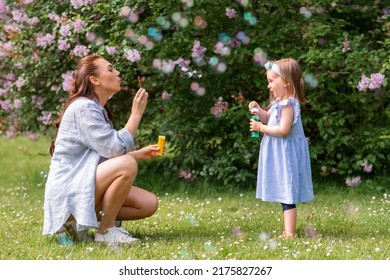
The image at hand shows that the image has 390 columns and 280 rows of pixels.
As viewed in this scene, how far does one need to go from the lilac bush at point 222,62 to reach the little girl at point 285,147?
5.51 ft

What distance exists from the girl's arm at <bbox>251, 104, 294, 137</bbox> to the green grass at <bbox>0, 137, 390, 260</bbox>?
0.61m

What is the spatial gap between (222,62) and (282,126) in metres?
2.33

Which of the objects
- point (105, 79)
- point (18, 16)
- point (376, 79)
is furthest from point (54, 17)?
point (376, 79)

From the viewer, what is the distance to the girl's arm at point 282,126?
423 centimetres

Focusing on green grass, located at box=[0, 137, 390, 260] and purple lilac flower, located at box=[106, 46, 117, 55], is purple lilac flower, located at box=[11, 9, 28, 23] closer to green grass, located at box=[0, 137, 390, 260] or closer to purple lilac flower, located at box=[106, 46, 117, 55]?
purple lilac flower, located at box=[106, 46, 117, 55]

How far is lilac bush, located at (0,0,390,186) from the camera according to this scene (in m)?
6.07

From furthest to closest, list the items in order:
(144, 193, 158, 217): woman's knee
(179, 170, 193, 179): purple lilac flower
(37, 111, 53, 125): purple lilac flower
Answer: (37, 111, 53, 125): purple lilac flower
(179, 170, 193, 179): purple lilac flower
(144, 193, 158, 217): woman's knee

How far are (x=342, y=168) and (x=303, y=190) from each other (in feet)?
7.60

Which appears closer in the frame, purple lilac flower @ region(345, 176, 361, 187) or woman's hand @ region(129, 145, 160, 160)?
woman's hand @ region(129, 145, 160, 160)

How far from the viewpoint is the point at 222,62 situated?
6480 millimetres

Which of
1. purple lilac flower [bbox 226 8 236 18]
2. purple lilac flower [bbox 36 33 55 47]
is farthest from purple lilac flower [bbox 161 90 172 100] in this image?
purple lilac flower [bbox 36 33 55 47]

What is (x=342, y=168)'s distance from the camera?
6.55 metres

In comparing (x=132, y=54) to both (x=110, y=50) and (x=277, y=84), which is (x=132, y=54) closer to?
(x=110, y=50)

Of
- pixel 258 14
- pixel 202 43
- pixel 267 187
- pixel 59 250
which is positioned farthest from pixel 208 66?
pixel 59 250
